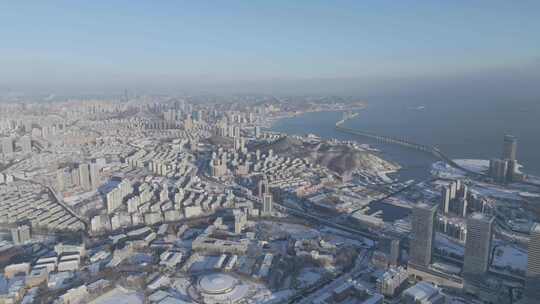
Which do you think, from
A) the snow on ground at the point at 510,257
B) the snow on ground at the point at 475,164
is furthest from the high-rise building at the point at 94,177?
the snow on ground at the point at 475,164

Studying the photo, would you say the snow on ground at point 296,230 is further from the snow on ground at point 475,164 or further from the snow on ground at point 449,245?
the snow on ground at point 475,164

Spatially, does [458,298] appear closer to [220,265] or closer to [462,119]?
[220,265]

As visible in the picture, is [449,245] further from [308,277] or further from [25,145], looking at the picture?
[25,145]

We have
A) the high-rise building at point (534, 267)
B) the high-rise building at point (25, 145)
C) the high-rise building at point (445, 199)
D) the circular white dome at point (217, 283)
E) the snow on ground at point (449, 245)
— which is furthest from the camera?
the high-rise building at point (25, 145)

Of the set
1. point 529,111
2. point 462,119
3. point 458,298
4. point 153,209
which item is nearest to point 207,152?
point 153,209

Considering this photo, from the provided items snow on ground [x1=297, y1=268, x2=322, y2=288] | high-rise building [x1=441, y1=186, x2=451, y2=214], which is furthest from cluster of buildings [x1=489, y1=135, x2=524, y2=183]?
snow on ground [x1=297, y1=268, x2=322, y2=288]
